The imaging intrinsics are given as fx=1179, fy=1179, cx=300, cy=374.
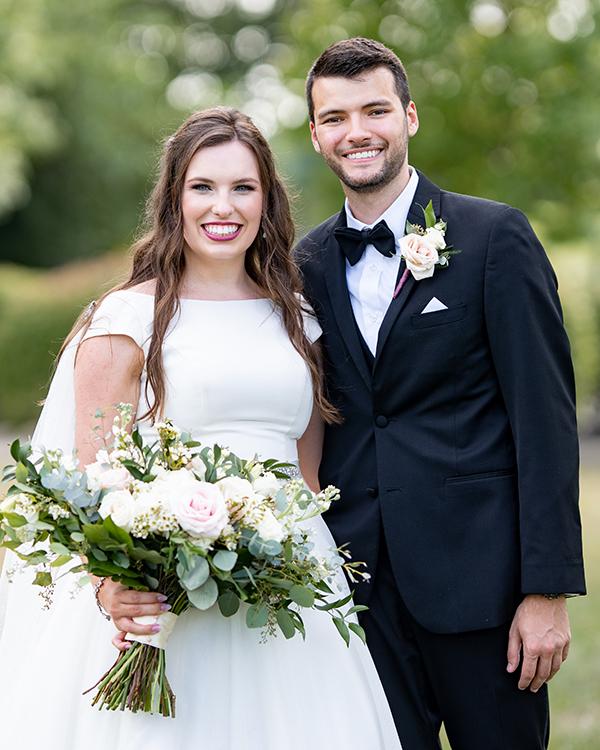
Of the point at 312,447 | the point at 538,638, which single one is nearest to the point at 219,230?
the point at 312,447

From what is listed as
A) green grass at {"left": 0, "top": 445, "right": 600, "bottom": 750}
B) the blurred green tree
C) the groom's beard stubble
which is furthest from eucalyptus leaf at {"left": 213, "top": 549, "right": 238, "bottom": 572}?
green grass at {"left": 0, "top": 445, "right": 600, "bottom": 750}

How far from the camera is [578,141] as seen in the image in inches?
495

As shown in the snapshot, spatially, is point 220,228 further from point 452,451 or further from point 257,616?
point 257,616

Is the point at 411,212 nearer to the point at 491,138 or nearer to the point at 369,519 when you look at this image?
the point at 369,519

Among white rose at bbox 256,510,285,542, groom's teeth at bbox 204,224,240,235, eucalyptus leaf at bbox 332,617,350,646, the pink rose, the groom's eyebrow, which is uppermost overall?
the groom's eyebrow

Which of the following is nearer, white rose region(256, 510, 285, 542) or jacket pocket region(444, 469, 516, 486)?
white rose region(256, 510, 285, 542)

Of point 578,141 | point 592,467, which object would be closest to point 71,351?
point 578,141

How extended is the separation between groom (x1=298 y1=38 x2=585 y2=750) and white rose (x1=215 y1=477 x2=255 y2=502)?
2.42 ft

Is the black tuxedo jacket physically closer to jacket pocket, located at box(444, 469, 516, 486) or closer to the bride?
jacket pocket, located at box(444, 469, 516, 486)

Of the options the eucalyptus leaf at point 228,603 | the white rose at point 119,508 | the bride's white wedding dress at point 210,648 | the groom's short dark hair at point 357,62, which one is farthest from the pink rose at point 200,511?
the groom's short dark hair at point 357,62

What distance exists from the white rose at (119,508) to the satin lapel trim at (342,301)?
106cm

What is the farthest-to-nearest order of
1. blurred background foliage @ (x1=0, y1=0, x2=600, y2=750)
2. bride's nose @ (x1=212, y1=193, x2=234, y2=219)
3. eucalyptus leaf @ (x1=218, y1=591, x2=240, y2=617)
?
blurred background foliage @ (x1=0, y1=0, x2=600, y2=750), bride's nose @ (x1=212, y1=193, x2=234, y2=219), eucalyptus leaf @ (x1=218, y1=591, x2=240, y2=617)

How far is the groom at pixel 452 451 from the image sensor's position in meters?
3.68

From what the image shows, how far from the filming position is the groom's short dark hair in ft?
13.1
